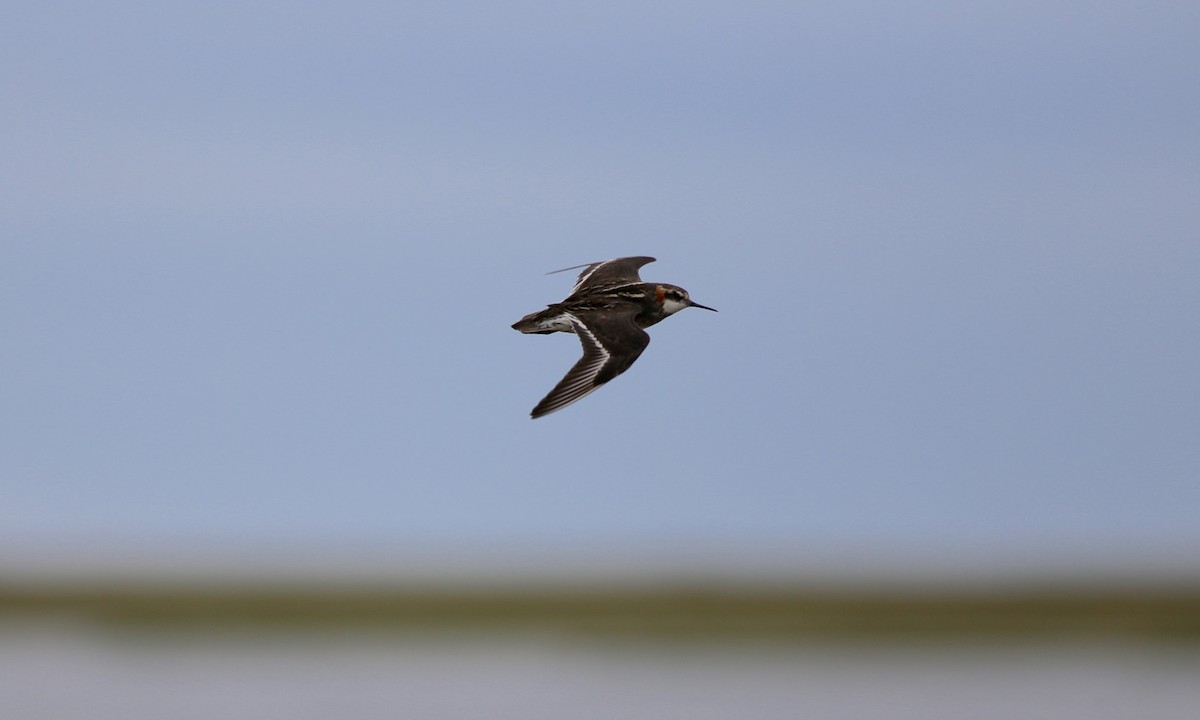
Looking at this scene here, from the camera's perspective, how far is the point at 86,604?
149ft

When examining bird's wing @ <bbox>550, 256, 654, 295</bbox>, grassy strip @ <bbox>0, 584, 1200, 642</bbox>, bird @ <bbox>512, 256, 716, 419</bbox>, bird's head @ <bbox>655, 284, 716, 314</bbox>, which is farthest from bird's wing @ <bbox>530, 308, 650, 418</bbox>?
grassy strip @ <bbox>0, 584, 1200, 642</bbox>

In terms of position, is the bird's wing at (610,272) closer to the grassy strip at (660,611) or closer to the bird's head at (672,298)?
the bird's head at (672,298)

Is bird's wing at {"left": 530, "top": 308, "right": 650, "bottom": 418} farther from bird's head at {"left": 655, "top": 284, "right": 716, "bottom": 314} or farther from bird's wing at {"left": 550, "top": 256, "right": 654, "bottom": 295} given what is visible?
bird's wing at {"left": 550, "top": 256, "right": 654, "bottom": 295}

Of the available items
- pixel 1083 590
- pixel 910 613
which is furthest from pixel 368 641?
pixel 1083 590

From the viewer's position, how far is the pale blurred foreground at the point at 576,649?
35.1 meters

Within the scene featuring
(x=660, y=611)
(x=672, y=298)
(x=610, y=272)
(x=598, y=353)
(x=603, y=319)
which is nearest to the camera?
(x=598, y=353)

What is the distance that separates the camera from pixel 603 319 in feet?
83.5

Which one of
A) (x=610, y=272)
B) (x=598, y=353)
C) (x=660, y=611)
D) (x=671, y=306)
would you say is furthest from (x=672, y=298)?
(x=660, y=611)

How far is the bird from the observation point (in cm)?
2311

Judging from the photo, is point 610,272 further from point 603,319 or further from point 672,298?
point 603,319

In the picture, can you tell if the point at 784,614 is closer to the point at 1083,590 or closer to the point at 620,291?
the point at 1083,590

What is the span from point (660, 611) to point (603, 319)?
19588 mm

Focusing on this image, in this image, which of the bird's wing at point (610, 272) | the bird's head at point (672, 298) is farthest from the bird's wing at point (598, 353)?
the bird's wing at point (610, 272)

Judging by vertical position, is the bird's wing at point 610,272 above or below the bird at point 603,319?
above
